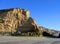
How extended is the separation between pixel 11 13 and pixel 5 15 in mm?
2220

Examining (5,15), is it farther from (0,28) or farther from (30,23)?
(0,28)

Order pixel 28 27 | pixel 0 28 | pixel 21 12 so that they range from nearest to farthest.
Answer: pixel 0 28 → pixel 28 27 → pixel 21 12

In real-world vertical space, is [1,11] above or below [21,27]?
above

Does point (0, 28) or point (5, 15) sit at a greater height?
point (5, 15)

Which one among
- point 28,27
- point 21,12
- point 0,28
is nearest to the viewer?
point 0,28

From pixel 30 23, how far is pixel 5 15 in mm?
10101

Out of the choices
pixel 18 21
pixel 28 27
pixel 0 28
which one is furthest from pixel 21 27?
pixel 0 28

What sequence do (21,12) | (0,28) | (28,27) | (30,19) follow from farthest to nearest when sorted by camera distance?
(21,12) < (30,19) < (28,27) < (0,28)

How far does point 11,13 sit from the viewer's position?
7181 centimetres

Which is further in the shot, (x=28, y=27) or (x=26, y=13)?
(x=26, y=13)

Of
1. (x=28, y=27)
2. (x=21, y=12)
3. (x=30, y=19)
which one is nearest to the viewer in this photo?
(x=28, y=27)

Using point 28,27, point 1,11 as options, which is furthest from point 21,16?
point 28,27

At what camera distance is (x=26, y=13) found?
73.3m

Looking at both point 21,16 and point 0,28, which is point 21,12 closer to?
point 21,16
